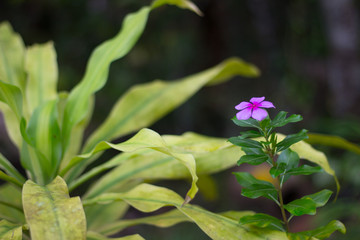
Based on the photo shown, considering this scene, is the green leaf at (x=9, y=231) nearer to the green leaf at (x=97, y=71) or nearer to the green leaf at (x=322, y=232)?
the green leaf at (x=97, y=71)

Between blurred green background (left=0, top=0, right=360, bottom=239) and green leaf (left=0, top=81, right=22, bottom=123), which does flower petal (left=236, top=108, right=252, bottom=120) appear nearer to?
green leaf (left=0, top=81, right=22, bottom=123)

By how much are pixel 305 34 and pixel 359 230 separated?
210 cm

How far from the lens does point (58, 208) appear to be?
473 millimetres

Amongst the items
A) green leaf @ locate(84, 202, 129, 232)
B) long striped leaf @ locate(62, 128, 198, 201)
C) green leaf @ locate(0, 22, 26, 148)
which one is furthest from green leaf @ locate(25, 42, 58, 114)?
long striped leaf @ locate(62, 128, 198, 201)

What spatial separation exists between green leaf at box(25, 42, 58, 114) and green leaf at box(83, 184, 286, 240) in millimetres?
322

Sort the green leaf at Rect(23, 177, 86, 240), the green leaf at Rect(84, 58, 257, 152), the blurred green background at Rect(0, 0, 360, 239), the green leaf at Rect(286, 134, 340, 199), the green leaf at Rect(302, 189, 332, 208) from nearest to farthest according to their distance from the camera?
1. the green leaf at Rect(23, 177, 86, 240)
2. the green leaf at Rect(302, 189, 332, 208)
3. the green leaf at Rect(286, 134, 340, 199)
4. the green leaf at Rect(84, 58, 257, 152)
5. the blurred green background at Rect(0, 0, 360, 239)

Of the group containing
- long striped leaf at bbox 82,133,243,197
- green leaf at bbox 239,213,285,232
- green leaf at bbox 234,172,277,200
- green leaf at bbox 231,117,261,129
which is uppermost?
green leaf at bbox 231,117,261,129

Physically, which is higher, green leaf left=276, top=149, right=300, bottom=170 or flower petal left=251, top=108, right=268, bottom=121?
flower petal left=251, top=108, right=268, bottom=121

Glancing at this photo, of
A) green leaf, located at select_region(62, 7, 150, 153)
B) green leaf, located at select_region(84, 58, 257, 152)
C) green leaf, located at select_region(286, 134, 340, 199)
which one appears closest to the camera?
green leaf, located at select_region(286, 134, 340, 199)

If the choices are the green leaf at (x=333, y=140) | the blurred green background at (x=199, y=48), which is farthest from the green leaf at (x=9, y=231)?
the blurred green background at (x=199, y=48)

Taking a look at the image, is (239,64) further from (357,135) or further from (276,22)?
(276,22)

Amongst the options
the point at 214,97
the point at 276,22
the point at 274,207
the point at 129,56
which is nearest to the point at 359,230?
the point at 274,207

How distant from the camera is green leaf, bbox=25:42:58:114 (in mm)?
880

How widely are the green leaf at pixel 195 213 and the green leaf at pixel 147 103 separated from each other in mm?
206
